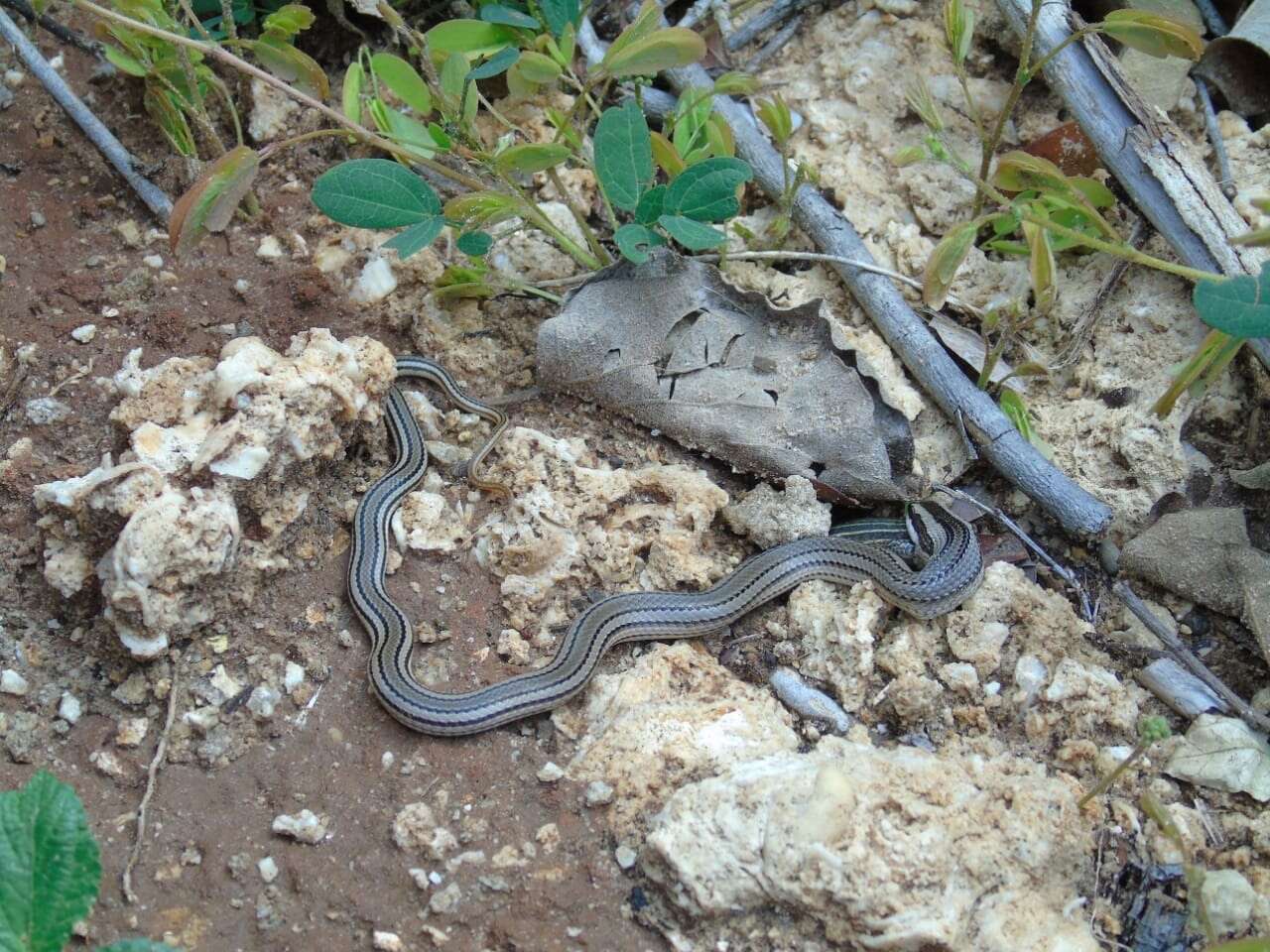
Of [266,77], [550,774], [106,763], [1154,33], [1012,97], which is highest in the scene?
[1154,33]

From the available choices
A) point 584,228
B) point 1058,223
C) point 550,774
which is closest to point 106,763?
point 550,774

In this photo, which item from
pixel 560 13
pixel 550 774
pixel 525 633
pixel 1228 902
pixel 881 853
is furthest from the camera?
pixel 560 13

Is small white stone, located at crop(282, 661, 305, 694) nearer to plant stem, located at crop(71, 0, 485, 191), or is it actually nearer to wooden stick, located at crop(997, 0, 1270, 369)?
plant stem, located at crop(71, 0, 485, 191)

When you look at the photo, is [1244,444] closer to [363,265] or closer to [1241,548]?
[1241,548]

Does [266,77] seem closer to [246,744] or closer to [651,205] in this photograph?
[651,205]

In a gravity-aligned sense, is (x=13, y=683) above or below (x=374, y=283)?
below

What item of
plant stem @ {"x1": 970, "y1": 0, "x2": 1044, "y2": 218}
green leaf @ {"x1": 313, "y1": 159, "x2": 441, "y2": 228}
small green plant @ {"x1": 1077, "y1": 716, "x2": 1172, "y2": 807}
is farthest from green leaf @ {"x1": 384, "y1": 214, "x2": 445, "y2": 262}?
small green plant @ {"x1": 1077, "y1": 716, "x2": 1172, "y2": 807}

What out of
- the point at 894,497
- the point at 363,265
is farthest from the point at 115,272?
the point at 894,497
